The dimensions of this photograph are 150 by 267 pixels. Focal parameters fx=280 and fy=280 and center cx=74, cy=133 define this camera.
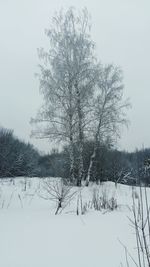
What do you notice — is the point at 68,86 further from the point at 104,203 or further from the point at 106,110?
the point at 104,203

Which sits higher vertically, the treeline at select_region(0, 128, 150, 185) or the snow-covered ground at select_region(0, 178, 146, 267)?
the treeline at select_region(0, 128, 150, 185)

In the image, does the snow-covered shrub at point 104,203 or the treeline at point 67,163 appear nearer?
the snow-covered shrub at point 104,203

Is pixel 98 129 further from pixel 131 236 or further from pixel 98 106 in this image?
pixel 131 236

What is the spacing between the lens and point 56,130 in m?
14.3

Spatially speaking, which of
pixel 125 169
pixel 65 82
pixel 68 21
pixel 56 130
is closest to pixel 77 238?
pixel 56 130

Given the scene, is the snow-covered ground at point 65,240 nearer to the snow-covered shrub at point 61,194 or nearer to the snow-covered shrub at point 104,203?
the snow-covered shrub at point 104,203

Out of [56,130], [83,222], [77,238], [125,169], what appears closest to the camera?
[77,238]

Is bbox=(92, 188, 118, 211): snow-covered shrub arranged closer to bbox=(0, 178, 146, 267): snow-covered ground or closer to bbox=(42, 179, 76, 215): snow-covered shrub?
bbox=(42, 179, 76, 215): snow-covered shrub

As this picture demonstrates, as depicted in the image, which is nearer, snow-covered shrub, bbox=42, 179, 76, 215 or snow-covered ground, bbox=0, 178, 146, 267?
snow-covered ground, bbox=0, 178, 146, 267

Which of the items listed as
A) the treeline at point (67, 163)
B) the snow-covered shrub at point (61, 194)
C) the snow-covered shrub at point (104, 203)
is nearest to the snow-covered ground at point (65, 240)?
the snow-covered shrub at point (104, 203)

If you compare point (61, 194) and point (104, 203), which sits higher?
point (61, 194)

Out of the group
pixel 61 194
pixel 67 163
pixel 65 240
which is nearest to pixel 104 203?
pixel 61 194

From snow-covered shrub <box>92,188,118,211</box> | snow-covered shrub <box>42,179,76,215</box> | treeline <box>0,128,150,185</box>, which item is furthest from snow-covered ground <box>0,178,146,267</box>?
treeline <box>0,128,150,185</box>

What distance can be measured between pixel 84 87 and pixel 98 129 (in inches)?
91.1
